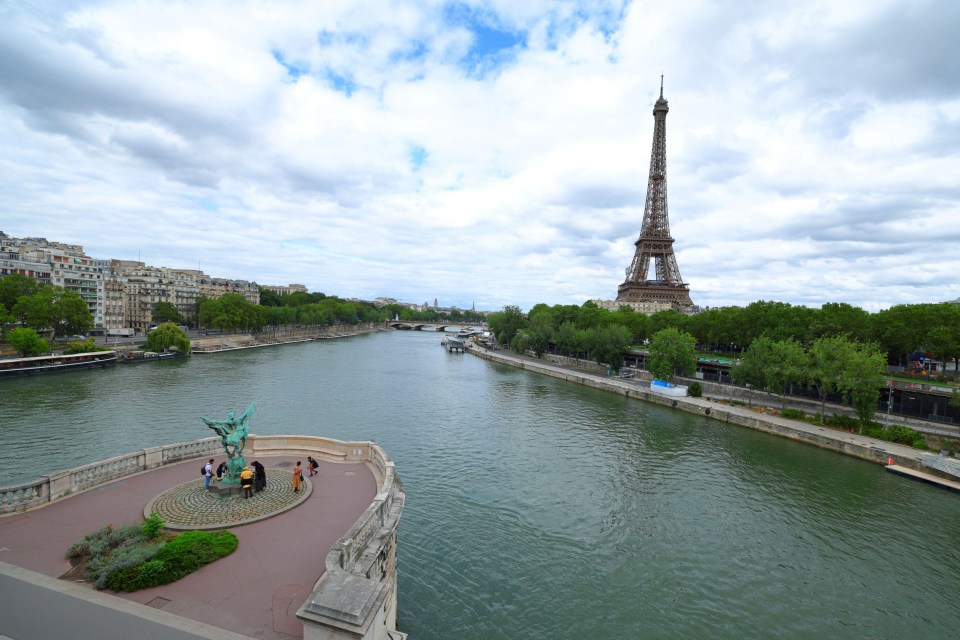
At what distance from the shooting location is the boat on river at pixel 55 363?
46469 millimetres

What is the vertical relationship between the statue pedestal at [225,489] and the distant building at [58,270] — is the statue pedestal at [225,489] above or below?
below

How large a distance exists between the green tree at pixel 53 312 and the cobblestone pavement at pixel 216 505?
221 feet

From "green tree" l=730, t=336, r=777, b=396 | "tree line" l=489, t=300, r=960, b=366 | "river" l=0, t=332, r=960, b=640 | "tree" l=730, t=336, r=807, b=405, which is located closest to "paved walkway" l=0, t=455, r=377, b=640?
"river" l=0, t=332, r=960, b=640

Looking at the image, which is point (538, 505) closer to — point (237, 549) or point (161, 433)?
point (237, 549)

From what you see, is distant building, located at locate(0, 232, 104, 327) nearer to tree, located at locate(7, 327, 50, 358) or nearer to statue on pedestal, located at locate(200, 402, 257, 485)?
tree, located at locate(7, 327, 50, 358)

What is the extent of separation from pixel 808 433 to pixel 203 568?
3627 cm

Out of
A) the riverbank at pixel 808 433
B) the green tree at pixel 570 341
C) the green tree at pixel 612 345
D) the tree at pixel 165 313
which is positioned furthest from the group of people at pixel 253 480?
the tree at pixel 165 313

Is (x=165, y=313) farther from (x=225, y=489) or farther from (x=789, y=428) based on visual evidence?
(x=789, y=428)

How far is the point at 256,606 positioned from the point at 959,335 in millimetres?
57221

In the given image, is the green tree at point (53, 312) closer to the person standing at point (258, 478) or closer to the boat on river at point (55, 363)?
the boat on river at point (55, 363)

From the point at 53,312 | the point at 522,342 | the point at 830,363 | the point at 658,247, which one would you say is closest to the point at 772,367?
the point at 830,363

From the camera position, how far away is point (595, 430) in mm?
33250

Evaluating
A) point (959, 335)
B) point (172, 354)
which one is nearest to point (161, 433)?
point (172, 354)

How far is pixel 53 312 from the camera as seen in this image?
60719 mm
